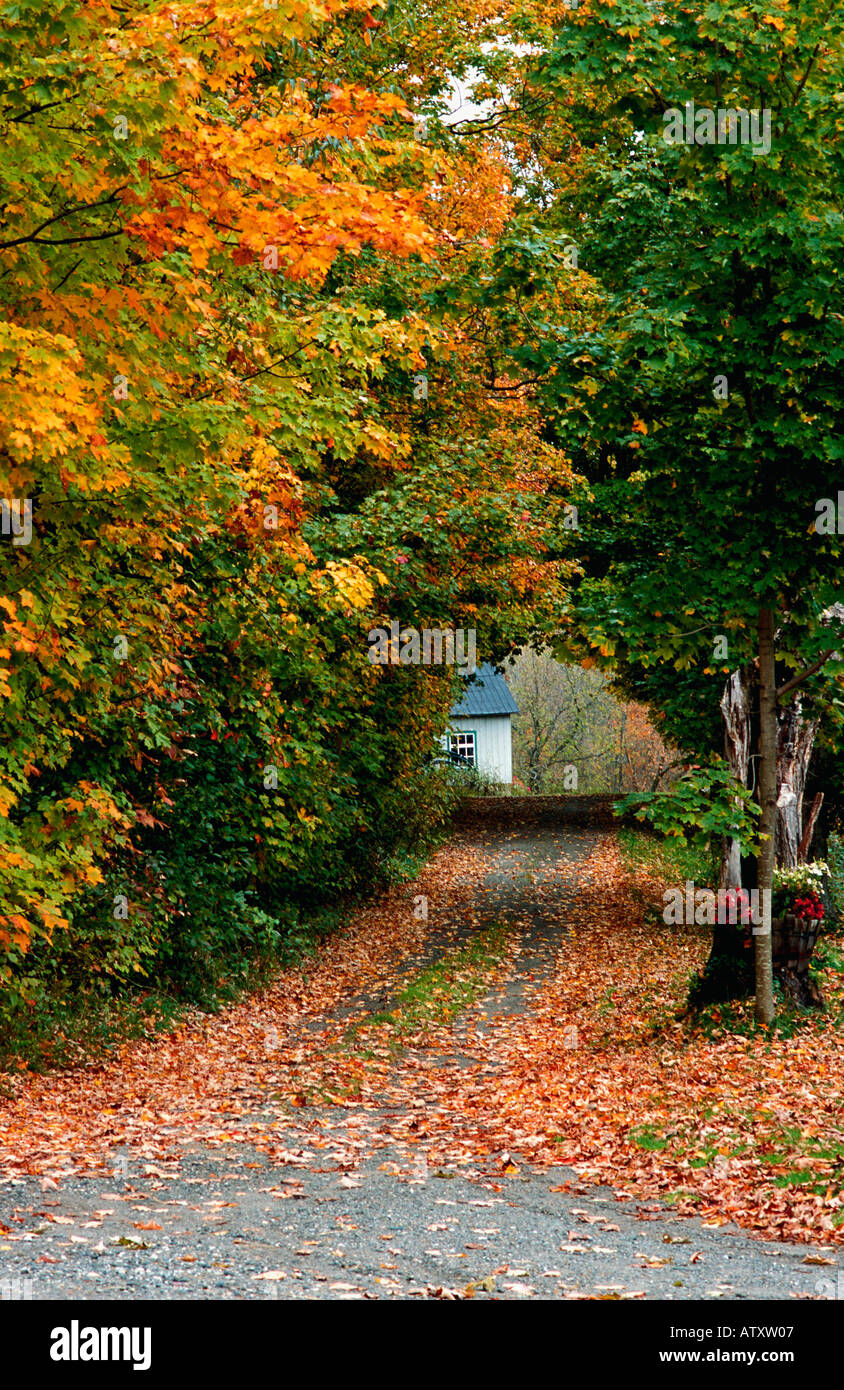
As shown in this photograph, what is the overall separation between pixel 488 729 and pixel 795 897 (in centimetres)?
4094

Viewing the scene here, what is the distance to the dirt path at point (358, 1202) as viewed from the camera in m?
5.63

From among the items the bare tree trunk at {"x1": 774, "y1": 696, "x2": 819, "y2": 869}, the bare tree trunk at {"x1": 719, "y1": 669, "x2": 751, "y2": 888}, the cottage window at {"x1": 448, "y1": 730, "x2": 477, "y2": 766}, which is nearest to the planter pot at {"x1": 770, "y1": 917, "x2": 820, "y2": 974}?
the bare tree trunk at {"x1": 774, "y1": 696, "x2": 819, "y2": 869}

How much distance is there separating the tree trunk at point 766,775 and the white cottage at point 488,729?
131 feet

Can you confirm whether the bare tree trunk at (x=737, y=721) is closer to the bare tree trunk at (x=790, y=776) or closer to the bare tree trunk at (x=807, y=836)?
the bare tree trunk at (x=790, y=776)

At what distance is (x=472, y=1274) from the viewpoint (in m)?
5.79

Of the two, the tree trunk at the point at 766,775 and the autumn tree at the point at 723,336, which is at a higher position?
the autumn tree at the point at 723,336

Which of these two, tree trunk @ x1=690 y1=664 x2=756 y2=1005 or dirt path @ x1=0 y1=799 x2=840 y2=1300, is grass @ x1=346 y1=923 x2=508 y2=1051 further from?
tree trunk @ x1=690 y1=664 x2=756 y2=1005

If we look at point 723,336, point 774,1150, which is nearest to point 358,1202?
point 774,1150

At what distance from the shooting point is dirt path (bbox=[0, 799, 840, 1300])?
5629 mm

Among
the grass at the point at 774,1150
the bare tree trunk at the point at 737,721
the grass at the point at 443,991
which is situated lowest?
the grass at the point at 443,991

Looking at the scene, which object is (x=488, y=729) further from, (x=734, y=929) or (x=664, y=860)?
(x=734, y=929)

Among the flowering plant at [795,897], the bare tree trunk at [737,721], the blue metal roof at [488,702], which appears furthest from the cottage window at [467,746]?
the flowering plant at [795,897]

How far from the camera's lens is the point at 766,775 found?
10.3 m
